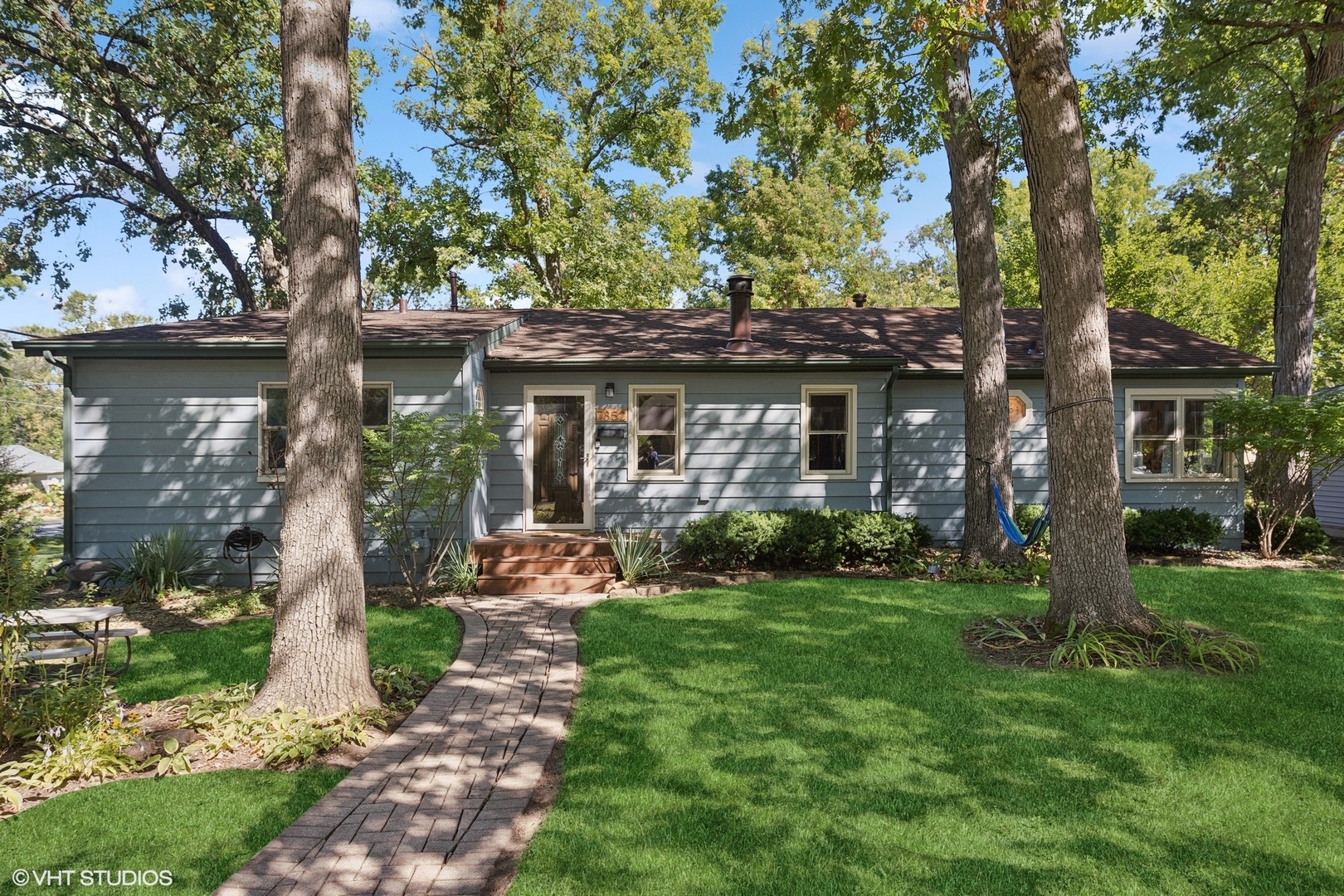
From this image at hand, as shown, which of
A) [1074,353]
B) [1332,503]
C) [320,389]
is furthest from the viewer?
[1332,503]

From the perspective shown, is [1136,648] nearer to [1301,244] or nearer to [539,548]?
[539,548]

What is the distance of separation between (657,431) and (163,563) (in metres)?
6.29

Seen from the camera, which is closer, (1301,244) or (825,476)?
(825,476)

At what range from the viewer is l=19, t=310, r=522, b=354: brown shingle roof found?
8.56 meters

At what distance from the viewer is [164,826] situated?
3137mm

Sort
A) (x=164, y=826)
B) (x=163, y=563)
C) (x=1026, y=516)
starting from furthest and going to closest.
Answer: (x=1026, y=516) → (x=163, y=563) → (x=164, y=826)

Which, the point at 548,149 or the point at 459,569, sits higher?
the point at 548,149

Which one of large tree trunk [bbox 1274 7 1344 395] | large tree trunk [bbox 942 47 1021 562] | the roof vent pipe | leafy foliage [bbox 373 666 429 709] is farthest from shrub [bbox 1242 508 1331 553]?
leafy foliage [bbox 373 666 429 709]

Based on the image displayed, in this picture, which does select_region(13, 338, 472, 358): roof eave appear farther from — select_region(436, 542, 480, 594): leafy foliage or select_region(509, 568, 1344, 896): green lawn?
select_region(509, 568, 1344, 896): green lawn

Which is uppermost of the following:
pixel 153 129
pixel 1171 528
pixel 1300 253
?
pixel 153 129

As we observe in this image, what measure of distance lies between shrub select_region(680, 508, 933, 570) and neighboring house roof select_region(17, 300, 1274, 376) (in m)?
2.30

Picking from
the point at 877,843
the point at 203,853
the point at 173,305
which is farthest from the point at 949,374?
the point at 173,305

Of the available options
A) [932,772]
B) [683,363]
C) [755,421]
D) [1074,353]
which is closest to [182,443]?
[683,363]

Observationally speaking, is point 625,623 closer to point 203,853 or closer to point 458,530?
point 458,530
